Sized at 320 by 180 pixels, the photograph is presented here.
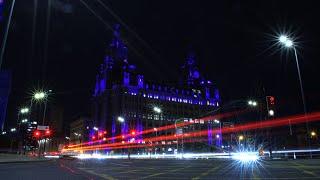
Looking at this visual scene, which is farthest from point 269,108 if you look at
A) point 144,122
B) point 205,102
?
point 205,102

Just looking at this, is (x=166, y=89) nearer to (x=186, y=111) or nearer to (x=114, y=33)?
(x=186, y=111)

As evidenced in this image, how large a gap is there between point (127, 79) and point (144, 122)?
23.6m

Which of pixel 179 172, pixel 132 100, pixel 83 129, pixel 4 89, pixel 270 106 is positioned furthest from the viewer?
pixel 83 129

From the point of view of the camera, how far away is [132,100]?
6358 inches

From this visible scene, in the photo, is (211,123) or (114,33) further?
(114,33)

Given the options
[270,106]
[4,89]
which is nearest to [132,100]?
[4,89]

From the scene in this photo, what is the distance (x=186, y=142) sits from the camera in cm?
14975

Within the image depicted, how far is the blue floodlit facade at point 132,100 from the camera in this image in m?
159

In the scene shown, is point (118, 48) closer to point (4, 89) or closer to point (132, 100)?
point (132, 100)

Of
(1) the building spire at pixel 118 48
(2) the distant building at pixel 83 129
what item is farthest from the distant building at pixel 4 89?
(1) the building spire at pixel 118 48

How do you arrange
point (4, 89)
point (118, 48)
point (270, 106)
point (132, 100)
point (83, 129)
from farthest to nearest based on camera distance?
point (118, 48)
point (83, 129)
point (132, 100)
point (4, 89)
point (270, 106)

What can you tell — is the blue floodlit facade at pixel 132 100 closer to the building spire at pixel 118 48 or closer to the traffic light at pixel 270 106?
the building spire at pixel 118 48

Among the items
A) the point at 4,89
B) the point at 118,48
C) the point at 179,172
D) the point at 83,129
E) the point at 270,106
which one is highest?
the point at 118,48

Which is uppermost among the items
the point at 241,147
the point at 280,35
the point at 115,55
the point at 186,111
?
the point at 115,55
